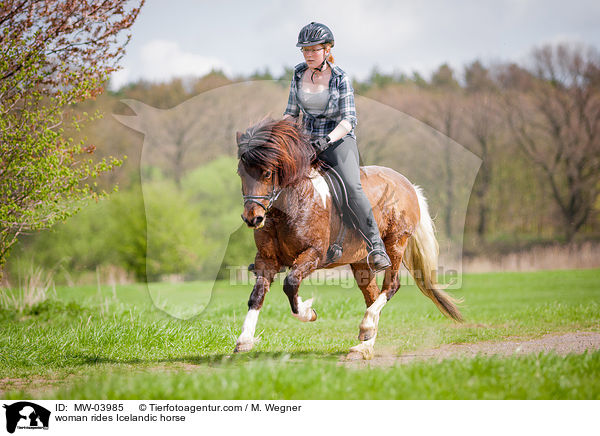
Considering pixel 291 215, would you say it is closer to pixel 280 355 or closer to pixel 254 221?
pixel 254 221

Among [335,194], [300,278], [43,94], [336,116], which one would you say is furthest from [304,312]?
[43,94]

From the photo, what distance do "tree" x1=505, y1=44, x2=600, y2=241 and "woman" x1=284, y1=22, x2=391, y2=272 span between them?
16280 mm

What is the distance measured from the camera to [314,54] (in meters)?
5.33

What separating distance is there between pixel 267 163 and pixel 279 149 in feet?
0.57

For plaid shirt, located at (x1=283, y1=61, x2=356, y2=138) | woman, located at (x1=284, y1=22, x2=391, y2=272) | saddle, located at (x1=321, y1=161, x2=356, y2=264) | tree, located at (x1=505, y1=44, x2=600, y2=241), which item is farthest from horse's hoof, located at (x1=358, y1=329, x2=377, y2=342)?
tree, located at (x1=505, y1=44, x2=600, y2=241)

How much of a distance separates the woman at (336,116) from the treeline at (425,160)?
393cm

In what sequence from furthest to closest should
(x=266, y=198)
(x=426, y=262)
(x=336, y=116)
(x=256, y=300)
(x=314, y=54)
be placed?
1. (x=426, y=262)
2. (x=336, y=116)
3. (x=314, y=54)
4. (x=256, y=300)
5. (x=266, y=198)

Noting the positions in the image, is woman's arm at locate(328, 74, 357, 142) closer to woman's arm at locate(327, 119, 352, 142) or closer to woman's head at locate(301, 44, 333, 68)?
woman's arm at locate(327, 119, 352, 142)

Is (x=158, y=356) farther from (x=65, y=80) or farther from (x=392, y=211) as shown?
(x=65, y=80)

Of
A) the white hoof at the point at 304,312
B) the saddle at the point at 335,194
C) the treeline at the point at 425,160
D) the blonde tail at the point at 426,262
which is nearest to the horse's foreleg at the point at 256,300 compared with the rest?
the white hoof at the point at 304,312
